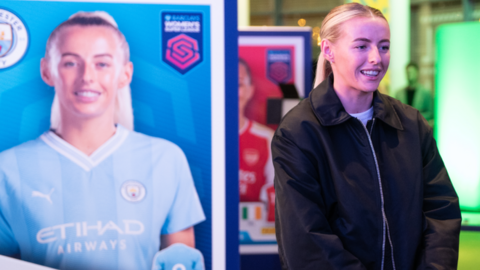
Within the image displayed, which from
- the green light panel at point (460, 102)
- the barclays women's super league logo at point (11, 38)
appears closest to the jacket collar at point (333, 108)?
the barclays women's super league logo at point (11, 38)

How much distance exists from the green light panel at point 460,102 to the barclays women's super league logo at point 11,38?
2054 mm

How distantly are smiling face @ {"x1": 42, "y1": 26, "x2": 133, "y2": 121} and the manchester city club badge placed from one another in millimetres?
241

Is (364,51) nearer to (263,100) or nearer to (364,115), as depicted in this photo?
(364,115)

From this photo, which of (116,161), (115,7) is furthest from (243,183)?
(115,7)

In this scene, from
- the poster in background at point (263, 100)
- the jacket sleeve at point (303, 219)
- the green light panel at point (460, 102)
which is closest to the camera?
the jacket sleeve at point (303, 219)

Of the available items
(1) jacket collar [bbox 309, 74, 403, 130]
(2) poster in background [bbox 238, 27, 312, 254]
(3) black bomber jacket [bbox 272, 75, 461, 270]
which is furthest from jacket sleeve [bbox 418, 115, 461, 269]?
(2) poster in background [bbox 238, 27, 312, 254]

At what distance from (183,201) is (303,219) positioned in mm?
465

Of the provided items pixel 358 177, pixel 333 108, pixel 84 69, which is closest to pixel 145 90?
pixel 84 69

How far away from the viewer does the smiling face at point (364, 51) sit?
1327 mm

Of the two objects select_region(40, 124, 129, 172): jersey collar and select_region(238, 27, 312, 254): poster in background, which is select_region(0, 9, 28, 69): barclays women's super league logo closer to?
select_region(40, 124, 129, 172): jersey collar

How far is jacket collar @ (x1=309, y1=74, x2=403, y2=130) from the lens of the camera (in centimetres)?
133

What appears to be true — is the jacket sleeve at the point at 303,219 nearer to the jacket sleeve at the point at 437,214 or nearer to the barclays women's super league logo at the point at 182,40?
the jacket sleeve at the point at 437,214

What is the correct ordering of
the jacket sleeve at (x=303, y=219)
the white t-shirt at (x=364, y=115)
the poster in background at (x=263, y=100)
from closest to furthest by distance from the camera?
the jacket sleeve at (x=303, y=219) → the white t-shirt at (x=364, y=115) → the poster in background at (x=263, y=100)

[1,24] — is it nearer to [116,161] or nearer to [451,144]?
[116,161]
